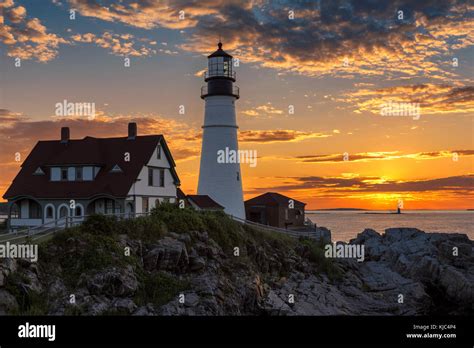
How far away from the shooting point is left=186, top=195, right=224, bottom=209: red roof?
4116 centimetres

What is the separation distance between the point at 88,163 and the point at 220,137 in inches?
462

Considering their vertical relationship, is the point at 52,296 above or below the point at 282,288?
above

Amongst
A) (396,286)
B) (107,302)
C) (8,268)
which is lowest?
(396,286)

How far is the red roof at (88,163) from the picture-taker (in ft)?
118

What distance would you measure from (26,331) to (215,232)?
18.2m

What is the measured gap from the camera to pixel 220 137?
4359 centimetres

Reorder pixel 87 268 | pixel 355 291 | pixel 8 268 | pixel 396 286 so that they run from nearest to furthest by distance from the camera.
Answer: pixel 8 268, pixel 87 268, pixel 355 291, pixel 396 286

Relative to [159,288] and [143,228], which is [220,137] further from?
[159,288]

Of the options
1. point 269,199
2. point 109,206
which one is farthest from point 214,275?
point 269,199

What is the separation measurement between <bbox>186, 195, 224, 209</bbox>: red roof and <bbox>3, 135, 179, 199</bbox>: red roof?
2.08 meters

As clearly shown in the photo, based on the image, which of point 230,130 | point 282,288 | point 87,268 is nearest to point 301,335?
point 87,268

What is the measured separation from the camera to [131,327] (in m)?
13.4

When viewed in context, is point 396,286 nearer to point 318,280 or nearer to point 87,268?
point 318,280

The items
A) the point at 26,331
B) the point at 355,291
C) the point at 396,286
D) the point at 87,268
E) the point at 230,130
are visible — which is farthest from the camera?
the point at 230,130
